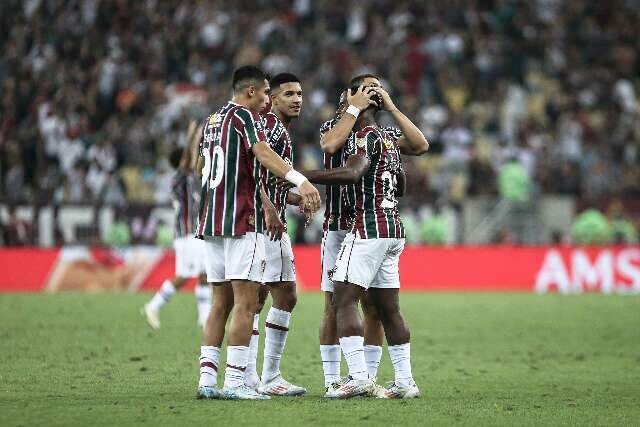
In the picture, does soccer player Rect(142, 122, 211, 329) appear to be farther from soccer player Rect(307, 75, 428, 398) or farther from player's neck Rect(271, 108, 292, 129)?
soccer player Rect(307, 75, 428, 398)

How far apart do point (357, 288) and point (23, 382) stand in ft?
9.90

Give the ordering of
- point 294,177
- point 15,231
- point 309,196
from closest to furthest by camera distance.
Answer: point 309,196, point 294,177, point 15,231

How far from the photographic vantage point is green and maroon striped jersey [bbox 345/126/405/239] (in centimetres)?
952

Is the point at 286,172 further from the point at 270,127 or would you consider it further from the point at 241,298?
the point at 241,298

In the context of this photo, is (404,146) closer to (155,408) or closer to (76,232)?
(155,408)

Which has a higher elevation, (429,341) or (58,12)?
(58,12)

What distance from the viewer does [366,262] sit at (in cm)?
943

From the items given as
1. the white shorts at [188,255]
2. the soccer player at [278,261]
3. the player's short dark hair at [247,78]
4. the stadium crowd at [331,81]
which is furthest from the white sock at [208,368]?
the stadium crowd at [331,81]

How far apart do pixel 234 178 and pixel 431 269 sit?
1639 cm

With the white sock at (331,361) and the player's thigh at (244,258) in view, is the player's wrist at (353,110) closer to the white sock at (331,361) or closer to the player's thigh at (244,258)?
the player's thigh at (244,258)

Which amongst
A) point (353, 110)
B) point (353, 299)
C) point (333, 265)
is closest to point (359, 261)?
point (353, 299)

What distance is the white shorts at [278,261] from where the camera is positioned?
9.92m

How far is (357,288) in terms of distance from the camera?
947 centimetres

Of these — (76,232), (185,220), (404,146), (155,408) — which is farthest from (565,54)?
(155,408)
